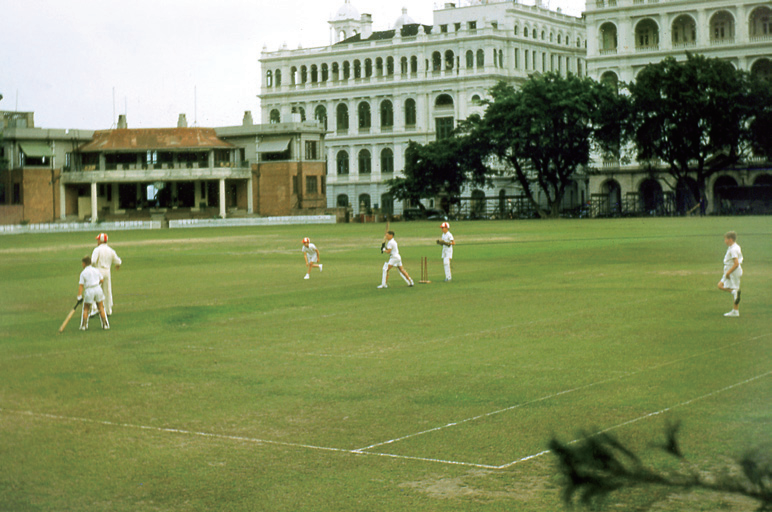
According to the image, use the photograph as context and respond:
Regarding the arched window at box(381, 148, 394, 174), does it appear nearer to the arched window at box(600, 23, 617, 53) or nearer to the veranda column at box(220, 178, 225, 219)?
the veranda column at box(220, 178, 225, 219)

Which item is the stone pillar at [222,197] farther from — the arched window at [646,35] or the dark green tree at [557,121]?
the arched window at [646,35]

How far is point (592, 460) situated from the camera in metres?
2.56

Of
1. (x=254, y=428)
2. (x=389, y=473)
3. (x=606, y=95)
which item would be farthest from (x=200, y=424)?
(x=606, y=95)

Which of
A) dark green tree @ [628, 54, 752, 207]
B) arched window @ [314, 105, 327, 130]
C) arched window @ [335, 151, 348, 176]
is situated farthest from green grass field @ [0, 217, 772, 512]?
arched window @ [314, 105, 327, 130]

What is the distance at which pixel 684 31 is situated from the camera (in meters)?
89.8

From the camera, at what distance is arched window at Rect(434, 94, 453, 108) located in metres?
115

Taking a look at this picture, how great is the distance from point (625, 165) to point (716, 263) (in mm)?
61044

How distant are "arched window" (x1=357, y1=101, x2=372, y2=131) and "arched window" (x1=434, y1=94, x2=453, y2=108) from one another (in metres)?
9.62

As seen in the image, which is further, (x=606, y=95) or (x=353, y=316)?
(x=606, y=95)

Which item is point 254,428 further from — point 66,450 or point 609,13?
point 609,13

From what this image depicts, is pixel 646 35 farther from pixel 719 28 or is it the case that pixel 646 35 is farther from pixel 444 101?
pixel 444 101

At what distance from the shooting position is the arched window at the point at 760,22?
83188mm

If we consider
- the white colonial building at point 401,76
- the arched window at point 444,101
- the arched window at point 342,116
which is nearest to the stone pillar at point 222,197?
the white colonial building at point 401,76

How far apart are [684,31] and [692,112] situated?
60.9 feet
